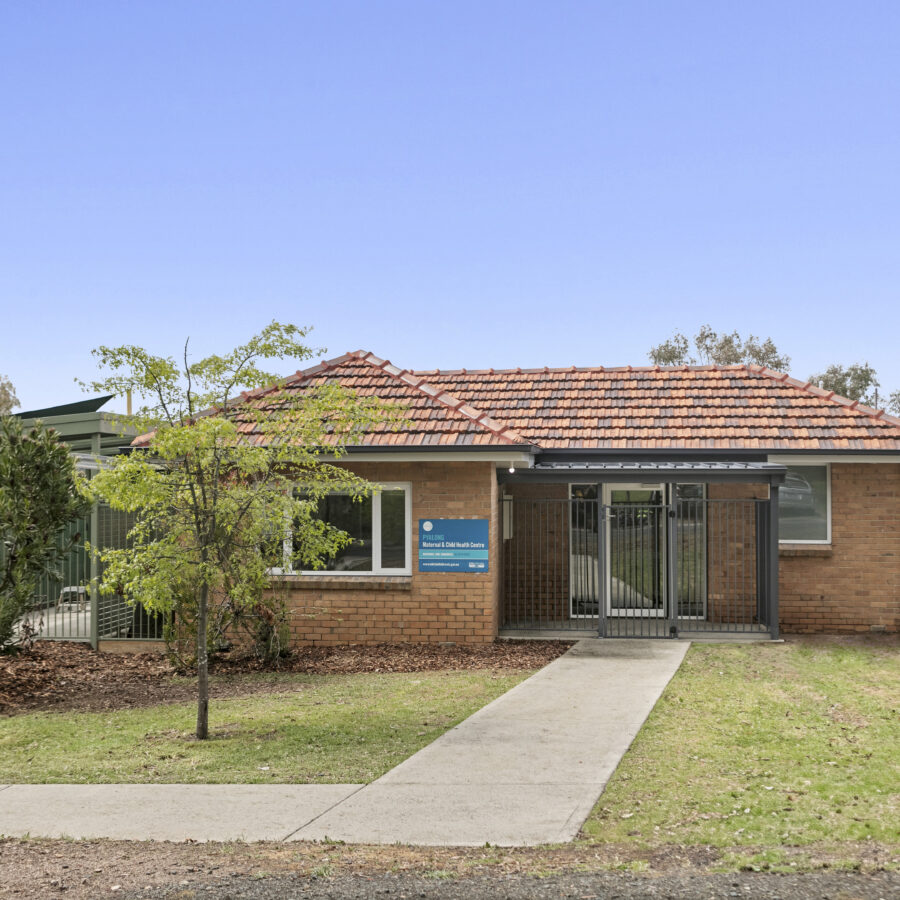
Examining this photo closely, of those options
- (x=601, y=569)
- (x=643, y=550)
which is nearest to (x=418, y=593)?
(x=601, y=569)

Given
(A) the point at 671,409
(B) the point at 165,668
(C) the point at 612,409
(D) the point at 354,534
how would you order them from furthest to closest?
(C) the point at 612,409 → (A) the point at 671,409 → (D) the point at 354,534 → (B) the point at 165,668

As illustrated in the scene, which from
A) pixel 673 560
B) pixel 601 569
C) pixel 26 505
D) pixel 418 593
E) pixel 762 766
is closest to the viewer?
pixel 762 766

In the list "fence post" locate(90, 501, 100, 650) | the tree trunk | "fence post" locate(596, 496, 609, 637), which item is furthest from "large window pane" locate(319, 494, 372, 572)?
the tree trunk

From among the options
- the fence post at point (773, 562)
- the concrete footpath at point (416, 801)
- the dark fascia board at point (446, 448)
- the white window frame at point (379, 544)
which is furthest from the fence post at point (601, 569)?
the concrete footpath at point (416, 801)

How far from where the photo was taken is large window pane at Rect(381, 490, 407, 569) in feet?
49.0

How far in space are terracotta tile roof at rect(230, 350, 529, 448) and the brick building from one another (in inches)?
1.5

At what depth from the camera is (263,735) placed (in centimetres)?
930

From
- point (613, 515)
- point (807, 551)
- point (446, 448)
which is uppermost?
point (446, 448)

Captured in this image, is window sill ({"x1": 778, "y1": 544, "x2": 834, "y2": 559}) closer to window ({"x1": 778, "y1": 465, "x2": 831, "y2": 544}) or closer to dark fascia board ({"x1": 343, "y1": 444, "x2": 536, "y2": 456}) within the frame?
window ({"x1": 778, "y1": 465, "x2": 831, "y2": 544})

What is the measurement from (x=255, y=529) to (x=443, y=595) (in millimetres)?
5231

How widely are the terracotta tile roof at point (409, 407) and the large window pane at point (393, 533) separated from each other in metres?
0.95

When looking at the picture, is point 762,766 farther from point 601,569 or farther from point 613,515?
point 613,515

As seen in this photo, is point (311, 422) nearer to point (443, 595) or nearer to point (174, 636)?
point (174, 636)

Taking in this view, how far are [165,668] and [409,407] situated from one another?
4.76 m
